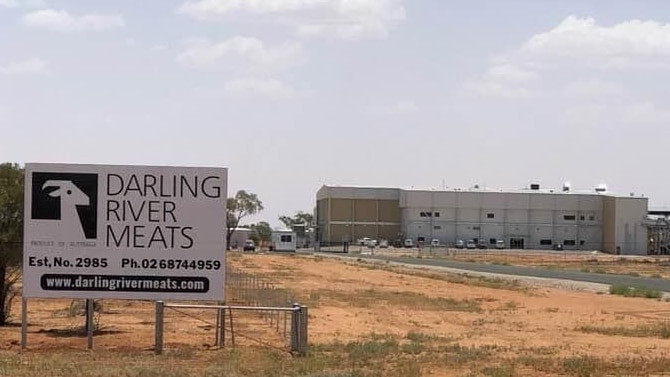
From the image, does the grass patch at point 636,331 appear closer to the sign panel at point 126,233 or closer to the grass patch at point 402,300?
the grass patch at point 402,300

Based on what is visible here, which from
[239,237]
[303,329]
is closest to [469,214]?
[239,237]

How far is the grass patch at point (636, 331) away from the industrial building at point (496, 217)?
426 ft

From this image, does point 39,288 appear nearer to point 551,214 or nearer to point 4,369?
point 4,369

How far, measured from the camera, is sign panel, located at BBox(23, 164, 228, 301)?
1903 cm

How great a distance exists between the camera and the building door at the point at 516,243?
536 feet

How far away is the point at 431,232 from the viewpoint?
166m

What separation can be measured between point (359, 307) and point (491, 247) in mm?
128816

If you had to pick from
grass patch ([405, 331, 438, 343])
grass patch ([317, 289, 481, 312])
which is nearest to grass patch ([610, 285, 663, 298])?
grass patch ([317, 289, 481, 312])

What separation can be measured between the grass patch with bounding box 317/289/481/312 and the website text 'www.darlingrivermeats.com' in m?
17.8

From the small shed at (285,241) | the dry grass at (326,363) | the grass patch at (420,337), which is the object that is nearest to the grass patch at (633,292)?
the grass patch at (420,337)

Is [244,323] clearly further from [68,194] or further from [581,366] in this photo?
[581,366]

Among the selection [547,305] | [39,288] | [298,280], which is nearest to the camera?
[39,288]

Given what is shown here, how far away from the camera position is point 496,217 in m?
164

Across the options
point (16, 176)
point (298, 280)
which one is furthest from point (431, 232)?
point (16, 176)
